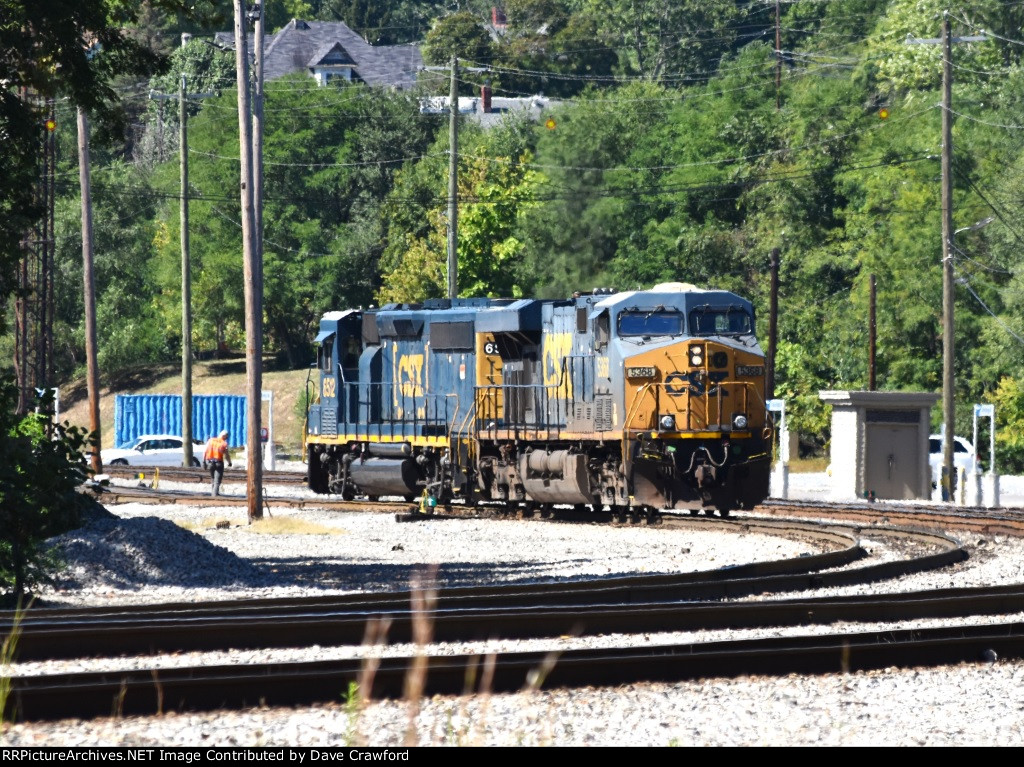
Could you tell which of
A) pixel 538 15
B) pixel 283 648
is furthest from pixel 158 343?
pixel 283 648

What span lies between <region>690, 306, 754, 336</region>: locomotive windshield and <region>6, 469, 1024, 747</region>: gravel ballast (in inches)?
180

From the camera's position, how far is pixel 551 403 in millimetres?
25500

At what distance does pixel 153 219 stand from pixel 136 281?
839 cm

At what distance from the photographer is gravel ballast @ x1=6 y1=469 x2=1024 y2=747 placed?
8.01m

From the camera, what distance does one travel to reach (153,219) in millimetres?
88000

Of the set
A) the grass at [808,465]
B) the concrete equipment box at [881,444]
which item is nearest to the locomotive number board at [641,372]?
the concrete equipment box at [881,444]

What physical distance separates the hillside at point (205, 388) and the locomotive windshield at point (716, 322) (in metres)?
42.7

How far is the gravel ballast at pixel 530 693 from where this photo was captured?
801 centimetres

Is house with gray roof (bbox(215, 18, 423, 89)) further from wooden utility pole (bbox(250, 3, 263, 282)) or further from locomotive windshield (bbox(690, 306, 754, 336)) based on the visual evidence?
locomotive windshield (bbox(690, 306, 754, 336))

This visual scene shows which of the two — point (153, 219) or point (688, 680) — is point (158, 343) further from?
point (688, 680)

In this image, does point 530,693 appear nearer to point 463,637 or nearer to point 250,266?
point 463,637

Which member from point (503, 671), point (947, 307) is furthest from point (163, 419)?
point (503, 671)

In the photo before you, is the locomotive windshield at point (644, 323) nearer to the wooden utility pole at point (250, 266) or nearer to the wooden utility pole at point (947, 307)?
the wooden utility pole at point (250, 266)
